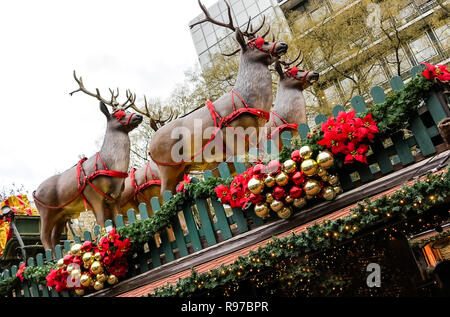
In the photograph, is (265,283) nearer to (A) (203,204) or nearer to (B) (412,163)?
(A) (203,204)

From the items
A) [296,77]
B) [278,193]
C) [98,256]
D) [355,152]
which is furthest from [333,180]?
[296,77]

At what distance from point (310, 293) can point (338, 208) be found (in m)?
1.26

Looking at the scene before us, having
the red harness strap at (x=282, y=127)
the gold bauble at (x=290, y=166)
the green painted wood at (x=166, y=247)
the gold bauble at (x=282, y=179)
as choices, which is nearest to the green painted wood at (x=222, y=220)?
the green painted wood at (x=166, y=247)

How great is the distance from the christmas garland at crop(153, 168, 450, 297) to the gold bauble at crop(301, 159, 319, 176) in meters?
0.51

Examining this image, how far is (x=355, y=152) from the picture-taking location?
336 centimetres

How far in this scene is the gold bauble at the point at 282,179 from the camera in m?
3.46

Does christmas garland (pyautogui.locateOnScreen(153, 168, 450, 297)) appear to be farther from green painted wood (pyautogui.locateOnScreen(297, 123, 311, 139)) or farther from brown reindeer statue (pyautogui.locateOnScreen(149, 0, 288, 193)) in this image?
brown reindeer statue (pyautogui.locateOnScreen(149, 0, 288, 193))

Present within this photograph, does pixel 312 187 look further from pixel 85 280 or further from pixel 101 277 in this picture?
pixel 85 280

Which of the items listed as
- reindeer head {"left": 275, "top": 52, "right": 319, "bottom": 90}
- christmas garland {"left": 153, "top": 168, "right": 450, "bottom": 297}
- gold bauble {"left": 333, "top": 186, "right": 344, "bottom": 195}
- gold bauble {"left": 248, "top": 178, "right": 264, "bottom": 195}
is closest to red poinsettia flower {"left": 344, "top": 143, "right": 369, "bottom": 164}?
gold bauble {"left": 333, "top": 186, "right": 344, "bottom": 195}

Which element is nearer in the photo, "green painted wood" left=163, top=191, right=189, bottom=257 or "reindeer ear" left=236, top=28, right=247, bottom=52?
"green painted wood" left=163, top=191, right=189, bottom=257

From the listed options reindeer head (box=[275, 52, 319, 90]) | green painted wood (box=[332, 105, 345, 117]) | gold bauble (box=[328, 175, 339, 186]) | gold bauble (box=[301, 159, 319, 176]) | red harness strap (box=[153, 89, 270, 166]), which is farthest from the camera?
reindeer head (box=[275, 52, 319, 90])

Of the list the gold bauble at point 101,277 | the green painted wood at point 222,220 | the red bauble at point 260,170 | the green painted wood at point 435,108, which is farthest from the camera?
the gold bauble at point 101,277

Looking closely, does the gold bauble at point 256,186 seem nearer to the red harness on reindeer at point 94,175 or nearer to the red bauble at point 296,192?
the red bauble at point 296,192

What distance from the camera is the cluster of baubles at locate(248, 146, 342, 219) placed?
3410mm
